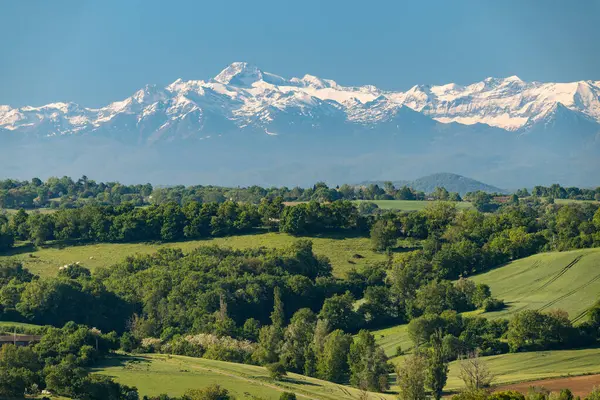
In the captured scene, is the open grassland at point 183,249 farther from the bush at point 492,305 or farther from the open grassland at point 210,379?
the open grassland at point 210,379

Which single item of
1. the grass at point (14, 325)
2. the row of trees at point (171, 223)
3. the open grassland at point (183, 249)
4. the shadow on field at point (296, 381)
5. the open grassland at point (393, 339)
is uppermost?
the row of trees at point (171, 223)

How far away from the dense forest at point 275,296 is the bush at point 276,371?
0.09 metres

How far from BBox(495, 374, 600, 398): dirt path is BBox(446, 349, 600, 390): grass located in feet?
3.46

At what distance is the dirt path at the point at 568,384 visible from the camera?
6347cm

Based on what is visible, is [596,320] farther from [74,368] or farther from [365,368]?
[74,368]

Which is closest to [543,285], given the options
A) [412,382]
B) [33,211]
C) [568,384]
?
[568,384]

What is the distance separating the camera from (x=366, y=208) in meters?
173

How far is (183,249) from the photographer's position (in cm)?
11869

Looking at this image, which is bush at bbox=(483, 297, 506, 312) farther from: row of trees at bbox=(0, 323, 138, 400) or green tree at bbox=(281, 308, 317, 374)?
row of trees at bbox=(0, 323, 138, 400)

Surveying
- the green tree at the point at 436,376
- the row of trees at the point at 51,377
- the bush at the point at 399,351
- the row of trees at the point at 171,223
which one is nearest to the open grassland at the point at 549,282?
the bush at the point at 399,351

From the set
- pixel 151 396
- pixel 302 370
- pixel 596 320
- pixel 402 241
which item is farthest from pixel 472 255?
pixel 151 396

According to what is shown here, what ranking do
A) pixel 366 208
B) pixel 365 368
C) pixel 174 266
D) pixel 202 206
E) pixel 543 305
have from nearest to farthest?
pixel 365 368
pixel 543 305
pixel 174 266
pixel 202 206
pixel 366 208

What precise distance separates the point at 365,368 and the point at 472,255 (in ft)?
136

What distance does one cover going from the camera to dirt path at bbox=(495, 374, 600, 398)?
63.5 m
